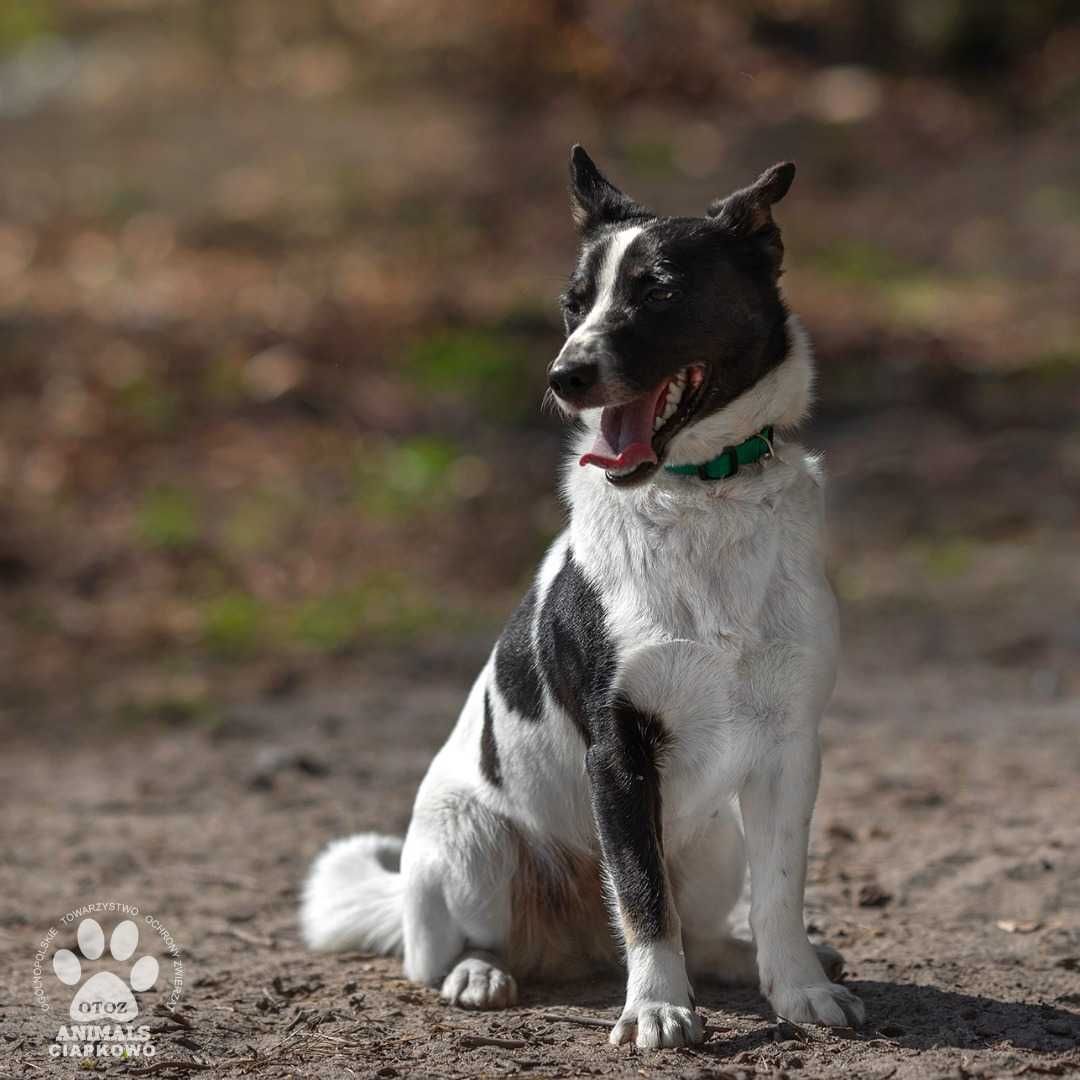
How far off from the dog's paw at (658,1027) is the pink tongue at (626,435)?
1103mm

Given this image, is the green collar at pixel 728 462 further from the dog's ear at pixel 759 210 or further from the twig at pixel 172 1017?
the twig at pixel 172 1017

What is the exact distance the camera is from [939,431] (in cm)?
969

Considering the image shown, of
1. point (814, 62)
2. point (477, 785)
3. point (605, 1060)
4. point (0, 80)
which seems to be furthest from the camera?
point (0, 80)

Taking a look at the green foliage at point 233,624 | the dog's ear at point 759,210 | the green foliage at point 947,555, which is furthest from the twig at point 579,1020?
the green foliage at point 947,555

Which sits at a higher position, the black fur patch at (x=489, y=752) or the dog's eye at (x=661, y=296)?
the dog's eye at (x=661, y=296)

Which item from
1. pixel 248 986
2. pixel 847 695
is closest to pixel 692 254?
pixel 248 986

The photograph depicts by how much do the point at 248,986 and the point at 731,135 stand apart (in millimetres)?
11600

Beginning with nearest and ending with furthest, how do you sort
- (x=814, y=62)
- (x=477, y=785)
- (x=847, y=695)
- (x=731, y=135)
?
(x=477, y=785)
(x=847, y=695)
(x=731, y=135)
(x=814, y=62)

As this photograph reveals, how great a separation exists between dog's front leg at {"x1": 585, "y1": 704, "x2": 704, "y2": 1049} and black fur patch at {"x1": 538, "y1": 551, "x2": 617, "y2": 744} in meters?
0.08

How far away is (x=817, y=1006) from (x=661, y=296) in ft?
4.98

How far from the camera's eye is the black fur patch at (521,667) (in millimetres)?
3809

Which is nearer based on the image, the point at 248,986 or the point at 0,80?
the point at 248,986

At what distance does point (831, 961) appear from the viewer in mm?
3938

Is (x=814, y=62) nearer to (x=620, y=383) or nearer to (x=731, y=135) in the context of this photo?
(x=731, y=135)
